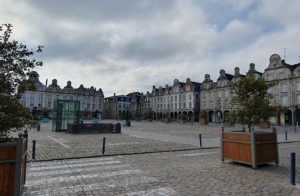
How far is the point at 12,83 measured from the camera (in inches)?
221

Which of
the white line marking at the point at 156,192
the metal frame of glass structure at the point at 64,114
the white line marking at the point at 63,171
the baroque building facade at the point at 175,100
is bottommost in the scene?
the white line marking at the point at 63,171

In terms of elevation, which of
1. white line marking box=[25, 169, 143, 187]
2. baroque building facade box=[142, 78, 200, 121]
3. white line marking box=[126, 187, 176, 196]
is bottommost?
white line marking box=[25, 169, 143, 187]

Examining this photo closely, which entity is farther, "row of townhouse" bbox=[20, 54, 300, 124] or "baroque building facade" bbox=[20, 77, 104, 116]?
"baroque building facade" bbox=[20, 77, 104, 116]

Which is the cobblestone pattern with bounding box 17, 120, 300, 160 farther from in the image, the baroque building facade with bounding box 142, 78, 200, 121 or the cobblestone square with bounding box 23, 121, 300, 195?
the baroque building facade with bounding box 142, 78, 200, 121

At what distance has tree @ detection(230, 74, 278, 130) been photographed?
10391 mm

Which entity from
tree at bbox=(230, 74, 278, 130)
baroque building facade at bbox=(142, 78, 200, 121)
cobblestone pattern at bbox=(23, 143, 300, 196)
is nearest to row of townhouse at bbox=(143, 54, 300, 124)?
baroque building facade at bbox=(142, 78, 200, 121)

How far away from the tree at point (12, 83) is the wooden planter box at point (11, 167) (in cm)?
49

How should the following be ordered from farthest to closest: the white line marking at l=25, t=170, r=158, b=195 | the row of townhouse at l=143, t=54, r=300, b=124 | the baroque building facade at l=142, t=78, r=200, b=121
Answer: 1. the baroque building facade at l=142, t=78, r=200, b=121
2. the row of townhouse at l=143, t=54, r=300, b=124
3. the white line marking at l=25, t=170, r=158, b=195

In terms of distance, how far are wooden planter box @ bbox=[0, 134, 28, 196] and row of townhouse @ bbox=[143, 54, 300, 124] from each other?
21.5 m

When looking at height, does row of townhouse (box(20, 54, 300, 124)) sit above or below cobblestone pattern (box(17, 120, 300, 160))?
above

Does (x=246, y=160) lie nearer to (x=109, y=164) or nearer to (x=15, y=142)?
(x=109, y=164)

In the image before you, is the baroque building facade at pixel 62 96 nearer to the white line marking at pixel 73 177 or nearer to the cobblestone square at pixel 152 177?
the cobblestone square at pixel 152 177

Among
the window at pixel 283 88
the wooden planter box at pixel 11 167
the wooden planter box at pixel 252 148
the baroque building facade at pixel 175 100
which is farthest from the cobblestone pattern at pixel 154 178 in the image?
the baroque building facade at pixel 175 100

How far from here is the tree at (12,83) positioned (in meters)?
5.41
